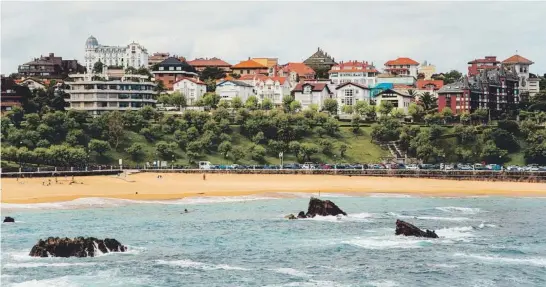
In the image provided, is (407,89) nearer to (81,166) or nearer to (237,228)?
(81,166)

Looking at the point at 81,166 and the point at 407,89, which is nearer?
the point at 81,166

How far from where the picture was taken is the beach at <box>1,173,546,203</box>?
3396 inches

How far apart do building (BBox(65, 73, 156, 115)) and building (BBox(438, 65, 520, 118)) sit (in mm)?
59936

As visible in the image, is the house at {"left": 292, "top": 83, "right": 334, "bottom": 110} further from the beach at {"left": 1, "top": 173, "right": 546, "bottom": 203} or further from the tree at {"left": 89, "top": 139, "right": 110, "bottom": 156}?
the beach at {"left": 1, "top": 173, "right": 546, "bottom": 203}

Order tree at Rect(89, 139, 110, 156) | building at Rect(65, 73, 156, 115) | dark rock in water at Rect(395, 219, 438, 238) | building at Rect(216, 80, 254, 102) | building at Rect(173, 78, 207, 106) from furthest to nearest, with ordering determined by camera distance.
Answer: building at Rect(173, 78, 207, 106) → building at Rect(216, 80, 254, 102) → building at Rect(65, 73, 156, 115) → tree at Rect(89, 139, 110, 156) → dark rock in water at Rect(395, 219, 438, 238)

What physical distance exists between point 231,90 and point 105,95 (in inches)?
1292

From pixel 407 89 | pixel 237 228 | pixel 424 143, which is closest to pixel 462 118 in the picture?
pixel 424 143

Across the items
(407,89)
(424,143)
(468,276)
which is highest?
(407,89)

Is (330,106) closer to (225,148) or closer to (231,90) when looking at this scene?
(231,90)

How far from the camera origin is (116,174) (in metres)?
108

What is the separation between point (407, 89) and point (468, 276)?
153519 mm

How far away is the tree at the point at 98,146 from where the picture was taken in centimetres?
12519

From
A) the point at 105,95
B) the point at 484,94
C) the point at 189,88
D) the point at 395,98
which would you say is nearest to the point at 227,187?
the point at 105,95

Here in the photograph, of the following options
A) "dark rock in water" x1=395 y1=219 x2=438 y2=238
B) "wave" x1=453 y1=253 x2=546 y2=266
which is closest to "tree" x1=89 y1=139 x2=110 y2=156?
"dark rock in water" x1=395 y1=219 x2=438 y2=238
